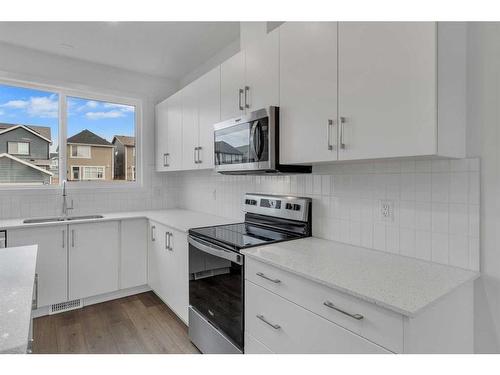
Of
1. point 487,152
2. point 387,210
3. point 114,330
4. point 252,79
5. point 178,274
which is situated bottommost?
point 114,330

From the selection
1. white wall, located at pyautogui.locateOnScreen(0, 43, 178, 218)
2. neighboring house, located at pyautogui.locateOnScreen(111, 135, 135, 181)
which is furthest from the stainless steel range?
neighboring house, located at pyautogui.locateOnScreen(111, 135, 135, 181)

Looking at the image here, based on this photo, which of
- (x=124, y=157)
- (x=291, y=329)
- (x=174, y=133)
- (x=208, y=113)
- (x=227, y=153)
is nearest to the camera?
(x=291, y=329)

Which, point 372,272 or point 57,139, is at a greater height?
point 57,139

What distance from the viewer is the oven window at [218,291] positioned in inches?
67.7

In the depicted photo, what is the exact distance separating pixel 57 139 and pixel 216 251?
7.97 feet

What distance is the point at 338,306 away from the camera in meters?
1.15

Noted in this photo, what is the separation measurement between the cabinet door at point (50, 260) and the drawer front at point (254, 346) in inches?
76.9

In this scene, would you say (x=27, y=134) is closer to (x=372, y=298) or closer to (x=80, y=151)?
(x=80, y=151)

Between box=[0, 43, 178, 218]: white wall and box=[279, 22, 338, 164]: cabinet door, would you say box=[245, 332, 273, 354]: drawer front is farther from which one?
box=[0, 43, 178, 218]: white wall

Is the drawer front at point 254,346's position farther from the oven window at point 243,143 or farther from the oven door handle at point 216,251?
the oven window at point 243,143

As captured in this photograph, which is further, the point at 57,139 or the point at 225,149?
the point at 57,139

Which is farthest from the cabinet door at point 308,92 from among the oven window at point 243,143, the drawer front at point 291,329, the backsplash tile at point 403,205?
the drawer front at point 291,329

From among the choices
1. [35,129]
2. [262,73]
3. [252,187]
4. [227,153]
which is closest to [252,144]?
[227,153]

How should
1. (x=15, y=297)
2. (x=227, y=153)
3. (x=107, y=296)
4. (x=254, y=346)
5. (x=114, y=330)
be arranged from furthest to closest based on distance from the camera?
(x=107, y=296), (x=114, y=330), (x=227, y=153), (x=254, y=346), (x=15, y=297)
